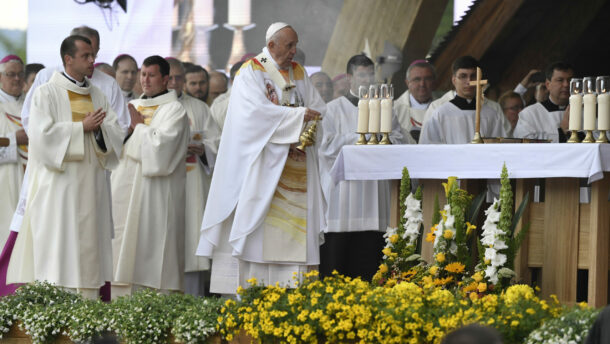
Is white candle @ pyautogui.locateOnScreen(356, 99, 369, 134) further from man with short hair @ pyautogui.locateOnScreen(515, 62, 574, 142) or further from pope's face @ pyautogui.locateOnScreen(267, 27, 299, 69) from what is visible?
man with short hair @ pyautogui.locateOnScreen(515, 62, 574, 142)

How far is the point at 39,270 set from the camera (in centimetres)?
800

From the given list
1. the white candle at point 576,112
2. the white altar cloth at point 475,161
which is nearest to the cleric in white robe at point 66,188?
the white altar cloth at point 475,161

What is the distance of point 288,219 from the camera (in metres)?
7.91

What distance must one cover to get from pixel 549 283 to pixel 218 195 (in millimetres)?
2441

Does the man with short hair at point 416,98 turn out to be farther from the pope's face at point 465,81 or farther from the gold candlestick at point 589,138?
the gold candlestick at point 589,138

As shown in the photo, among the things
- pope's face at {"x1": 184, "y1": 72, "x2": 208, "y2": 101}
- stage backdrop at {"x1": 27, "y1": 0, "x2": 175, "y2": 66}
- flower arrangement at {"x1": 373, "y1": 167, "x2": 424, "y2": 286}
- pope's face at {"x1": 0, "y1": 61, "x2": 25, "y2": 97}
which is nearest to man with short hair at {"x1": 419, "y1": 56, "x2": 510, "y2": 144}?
flower arrangement at {"x1": 373, "y1": 167, "x2": 424, "y2": 286}

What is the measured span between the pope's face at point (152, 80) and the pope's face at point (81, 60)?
1067 mm

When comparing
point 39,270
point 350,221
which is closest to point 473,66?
point 350,221

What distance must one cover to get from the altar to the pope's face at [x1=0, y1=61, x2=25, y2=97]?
171 inches

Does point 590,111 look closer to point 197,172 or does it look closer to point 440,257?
point 440,257

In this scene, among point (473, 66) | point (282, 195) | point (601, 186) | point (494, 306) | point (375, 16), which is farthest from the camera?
point (375, 16)

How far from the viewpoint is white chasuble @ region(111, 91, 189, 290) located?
361 inches

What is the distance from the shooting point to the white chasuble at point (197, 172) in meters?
9.88

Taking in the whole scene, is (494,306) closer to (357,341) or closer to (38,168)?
(357,341)
